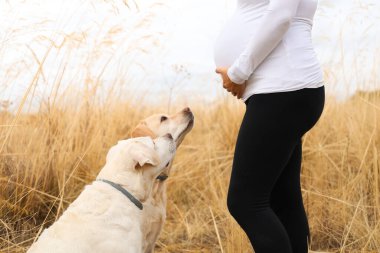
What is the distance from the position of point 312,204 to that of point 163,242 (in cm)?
120

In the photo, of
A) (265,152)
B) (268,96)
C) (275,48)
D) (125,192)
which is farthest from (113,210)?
(275,48)

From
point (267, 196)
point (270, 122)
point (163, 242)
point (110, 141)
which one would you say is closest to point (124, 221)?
point (267, 196)

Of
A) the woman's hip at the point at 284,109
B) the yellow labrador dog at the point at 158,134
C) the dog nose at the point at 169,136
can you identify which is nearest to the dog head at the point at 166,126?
the yellow labrador dog at the point at 158,134

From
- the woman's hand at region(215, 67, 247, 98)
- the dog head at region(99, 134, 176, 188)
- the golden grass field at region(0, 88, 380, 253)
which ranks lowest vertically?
the golden grass field at region(0, 88, 380, 253)

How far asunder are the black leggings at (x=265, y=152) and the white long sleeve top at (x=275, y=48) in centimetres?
5

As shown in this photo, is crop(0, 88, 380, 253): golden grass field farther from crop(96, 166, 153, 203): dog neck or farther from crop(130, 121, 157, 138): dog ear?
crop(96, 166, 153, 203): dog neck

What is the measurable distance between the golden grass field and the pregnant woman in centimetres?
114

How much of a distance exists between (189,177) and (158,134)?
1.70 m

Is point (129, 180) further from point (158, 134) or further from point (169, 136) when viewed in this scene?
point (158, 134)

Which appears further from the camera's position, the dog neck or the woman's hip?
the dog neck

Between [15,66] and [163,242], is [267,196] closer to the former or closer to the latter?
[163,242]

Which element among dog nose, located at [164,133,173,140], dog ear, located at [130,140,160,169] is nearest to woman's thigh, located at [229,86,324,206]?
dog ear, located at [130,140,160,169]

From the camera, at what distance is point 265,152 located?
6.55 ft

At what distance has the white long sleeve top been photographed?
1.93 m
